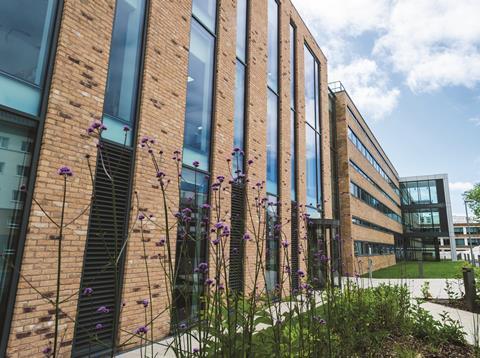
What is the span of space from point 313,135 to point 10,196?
1319 cm

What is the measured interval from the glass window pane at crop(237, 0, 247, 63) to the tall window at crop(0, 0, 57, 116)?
20.1 ft

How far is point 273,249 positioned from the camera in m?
10.4

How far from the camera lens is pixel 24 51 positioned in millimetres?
4414

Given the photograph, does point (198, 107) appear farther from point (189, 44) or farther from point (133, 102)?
point (133, 102)

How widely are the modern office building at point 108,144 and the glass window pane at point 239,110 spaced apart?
0.19 ft

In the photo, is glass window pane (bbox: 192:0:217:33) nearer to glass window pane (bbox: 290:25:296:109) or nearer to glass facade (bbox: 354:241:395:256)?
glass window pane (bbox: 290:25:296:109)

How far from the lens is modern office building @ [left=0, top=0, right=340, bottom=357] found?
4.05 meters

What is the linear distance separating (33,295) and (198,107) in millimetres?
5153

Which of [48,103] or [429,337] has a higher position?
[48,103]

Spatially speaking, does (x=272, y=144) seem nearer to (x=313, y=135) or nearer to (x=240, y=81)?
(x=240, y=81)

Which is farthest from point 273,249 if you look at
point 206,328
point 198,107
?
point 206,328

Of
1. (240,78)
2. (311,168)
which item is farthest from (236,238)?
(311,168)

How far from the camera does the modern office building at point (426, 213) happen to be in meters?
46.4

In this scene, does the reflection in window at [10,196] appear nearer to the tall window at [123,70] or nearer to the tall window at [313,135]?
the tall window at [123,70]
